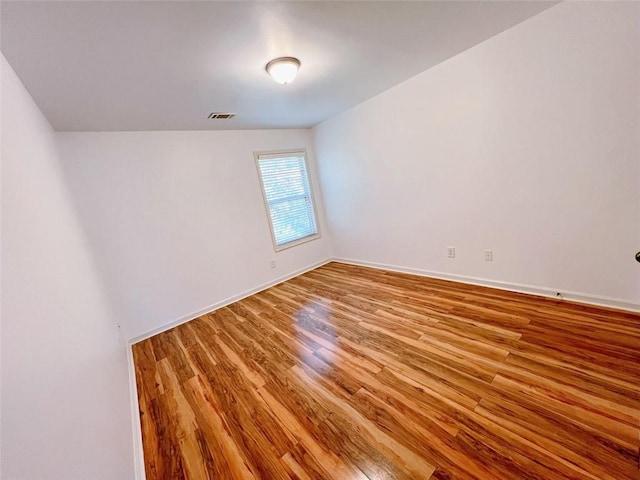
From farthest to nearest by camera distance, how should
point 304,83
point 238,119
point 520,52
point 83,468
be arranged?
point 238,119 → point 304,83 → point 520,52 → point 83,468

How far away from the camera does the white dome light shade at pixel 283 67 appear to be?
1904 mm

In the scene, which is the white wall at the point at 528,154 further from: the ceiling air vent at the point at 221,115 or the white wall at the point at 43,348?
the white wall at the point at 43,348

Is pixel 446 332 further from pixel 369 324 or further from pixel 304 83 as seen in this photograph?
pixel 304 83

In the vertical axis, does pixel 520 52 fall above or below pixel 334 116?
below

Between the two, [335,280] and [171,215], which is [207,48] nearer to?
[171,215]

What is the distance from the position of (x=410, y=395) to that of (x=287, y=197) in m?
3.37

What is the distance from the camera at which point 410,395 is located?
1623 mm

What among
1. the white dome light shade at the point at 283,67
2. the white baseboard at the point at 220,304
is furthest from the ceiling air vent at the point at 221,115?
the white baseboard at the point at 220,304

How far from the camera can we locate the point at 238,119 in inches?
125

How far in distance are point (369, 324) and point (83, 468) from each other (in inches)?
82.3

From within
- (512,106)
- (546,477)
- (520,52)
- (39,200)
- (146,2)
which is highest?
(146,2)

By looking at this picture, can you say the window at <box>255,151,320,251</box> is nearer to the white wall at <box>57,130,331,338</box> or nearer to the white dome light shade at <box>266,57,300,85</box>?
the white wall at <box>57,130,331,338</box>

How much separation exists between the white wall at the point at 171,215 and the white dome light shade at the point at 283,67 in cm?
185

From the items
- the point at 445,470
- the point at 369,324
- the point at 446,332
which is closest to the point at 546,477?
the point at 445,470
